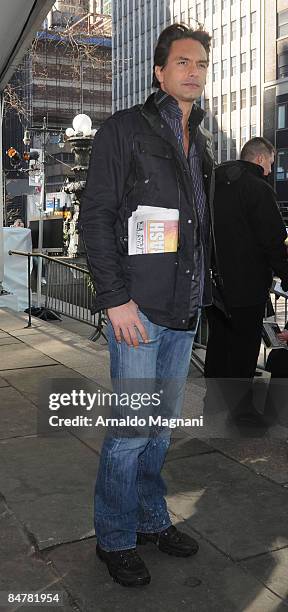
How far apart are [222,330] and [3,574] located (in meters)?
2.45

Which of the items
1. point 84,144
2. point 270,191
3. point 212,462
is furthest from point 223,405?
point 84,144

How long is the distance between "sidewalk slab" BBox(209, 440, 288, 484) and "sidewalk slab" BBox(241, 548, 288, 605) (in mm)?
804

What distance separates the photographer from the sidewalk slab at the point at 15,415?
429 cm

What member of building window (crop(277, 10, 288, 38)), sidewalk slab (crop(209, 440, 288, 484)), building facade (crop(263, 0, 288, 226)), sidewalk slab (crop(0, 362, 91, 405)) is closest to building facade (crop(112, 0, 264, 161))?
building facade (crop(263, 0, 288, 226))

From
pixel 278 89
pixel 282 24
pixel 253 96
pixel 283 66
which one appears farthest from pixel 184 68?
pixel 253 96

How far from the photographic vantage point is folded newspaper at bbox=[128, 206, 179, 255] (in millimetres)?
2350

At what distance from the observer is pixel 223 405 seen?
462 cm

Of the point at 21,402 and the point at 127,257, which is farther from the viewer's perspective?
the point at 21,402

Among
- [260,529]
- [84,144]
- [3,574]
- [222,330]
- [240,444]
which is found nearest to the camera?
[3,574]

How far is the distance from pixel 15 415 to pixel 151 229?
2.68m

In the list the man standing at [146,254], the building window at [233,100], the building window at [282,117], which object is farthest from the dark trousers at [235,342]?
the building window at [233,100]

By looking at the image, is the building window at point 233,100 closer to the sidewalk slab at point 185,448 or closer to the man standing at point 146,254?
the sidewalk slab at point 185,448

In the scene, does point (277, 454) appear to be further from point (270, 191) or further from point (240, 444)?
point (270, 191)

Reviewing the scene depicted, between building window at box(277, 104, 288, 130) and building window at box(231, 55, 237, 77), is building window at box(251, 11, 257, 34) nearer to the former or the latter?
building window at box(231, 55, 237, 77)
